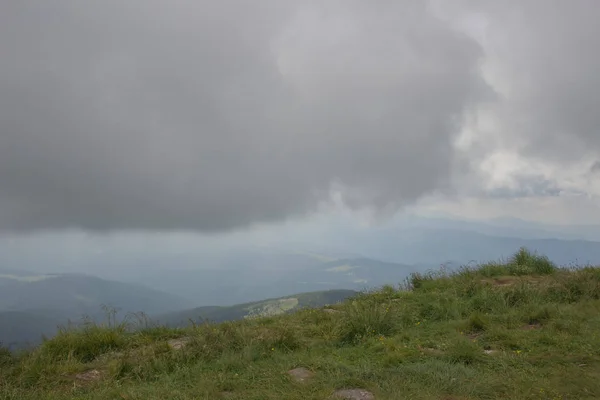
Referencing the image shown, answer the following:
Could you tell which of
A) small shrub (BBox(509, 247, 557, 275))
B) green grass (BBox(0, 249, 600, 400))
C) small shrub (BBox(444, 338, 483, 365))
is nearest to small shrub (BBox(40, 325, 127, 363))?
green grass (BBox(0, 249, 600, 400))

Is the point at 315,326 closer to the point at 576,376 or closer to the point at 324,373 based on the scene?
the point at 324,373

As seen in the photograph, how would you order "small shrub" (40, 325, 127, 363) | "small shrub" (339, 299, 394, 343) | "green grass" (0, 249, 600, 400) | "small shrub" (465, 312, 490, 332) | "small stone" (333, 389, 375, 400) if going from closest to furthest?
"small stone" (333, 389, 375, 400) < "green grass" (0, 249, 600, 400) < "small shrub" (40, 325, 127, 363) < "small shrub" (339, 299, 394, 343) < "small shrub" (465, 312, 490, 332)

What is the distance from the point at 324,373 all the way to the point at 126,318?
5.72m

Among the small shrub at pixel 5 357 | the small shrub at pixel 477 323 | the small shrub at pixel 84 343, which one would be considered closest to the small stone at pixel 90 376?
the small shrub at pixel 84 343

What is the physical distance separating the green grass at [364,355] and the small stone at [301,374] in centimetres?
12

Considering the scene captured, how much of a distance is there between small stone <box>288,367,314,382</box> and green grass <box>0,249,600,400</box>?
12 cm

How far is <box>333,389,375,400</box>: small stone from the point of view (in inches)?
204

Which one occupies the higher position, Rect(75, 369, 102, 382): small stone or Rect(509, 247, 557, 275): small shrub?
Rect(509, 247, 557, 275): small shrub

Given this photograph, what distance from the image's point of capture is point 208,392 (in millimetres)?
5508

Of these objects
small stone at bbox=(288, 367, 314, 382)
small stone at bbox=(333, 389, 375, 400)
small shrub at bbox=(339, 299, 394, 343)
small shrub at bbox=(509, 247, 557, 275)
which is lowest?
small stone at bbox=(333, 389, 375, 400)

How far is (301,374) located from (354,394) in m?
1.14

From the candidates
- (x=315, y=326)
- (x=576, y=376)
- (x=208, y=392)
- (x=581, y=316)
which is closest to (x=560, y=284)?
(x=581, y=316)

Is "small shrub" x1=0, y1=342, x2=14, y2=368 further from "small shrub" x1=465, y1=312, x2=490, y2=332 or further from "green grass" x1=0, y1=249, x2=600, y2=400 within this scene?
"small shrub" x1=465, y1=312, x2=490, y2=332

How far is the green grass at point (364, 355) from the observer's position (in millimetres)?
5543
